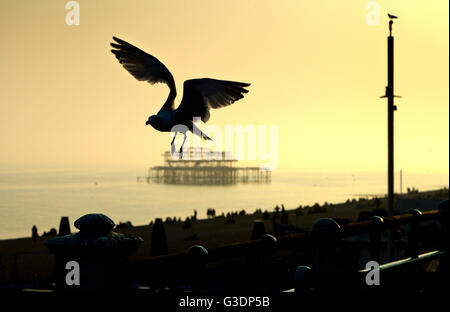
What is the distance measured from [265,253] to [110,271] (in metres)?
1.39

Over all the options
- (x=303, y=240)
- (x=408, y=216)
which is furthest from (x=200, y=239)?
(x=303, y=240)

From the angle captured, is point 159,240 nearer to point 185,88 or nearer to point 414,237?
point 414,237

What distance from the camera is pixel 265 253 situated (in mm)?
3596

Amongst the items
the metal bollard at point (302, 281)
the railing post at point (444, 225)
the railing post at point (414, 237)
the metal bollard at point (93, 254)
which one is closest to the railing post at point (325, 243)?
the metal bollard at point (302, 281)

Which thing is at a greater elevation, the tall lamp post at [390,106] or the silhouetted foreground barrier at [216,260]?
the tall lamp post at [390,106]

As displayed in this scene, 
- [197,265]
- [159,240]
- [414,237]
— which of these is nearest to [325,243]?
[197,265]

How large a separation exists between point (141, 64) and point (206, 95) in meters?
0.43

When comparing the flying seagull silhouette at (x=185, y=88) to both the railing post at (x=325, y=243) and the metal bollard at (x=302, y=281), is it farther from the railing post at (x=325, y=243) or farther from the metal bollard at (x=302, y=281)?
the railing post at (x=325, y=243)

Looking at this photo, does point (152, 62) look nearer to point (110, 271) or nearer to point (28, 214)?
point (110, 271)

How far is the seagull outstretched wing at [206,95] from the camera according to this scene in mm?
2871

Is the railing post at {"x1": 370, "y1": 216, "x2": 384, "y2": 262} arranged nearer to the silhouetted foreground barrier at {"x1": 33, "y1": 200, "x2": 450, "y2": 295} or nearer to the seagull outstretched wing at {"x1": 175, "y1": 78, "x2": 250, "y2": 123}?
the silhouetted foreground barrier at {"x1": 33, "y1": 200, "x2": 450, "y2": 295}

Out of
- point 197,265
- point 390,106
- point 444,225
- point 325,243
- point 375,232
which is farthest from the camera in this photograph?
point 390,106

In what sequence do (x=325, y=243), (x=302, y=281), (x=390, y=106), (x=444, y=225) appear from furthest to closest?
(x=390, y=106) < (x=444, y=225) < (x=325, y=243) < (x=302, y=281)

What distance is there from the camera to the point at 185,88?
2959 mm
